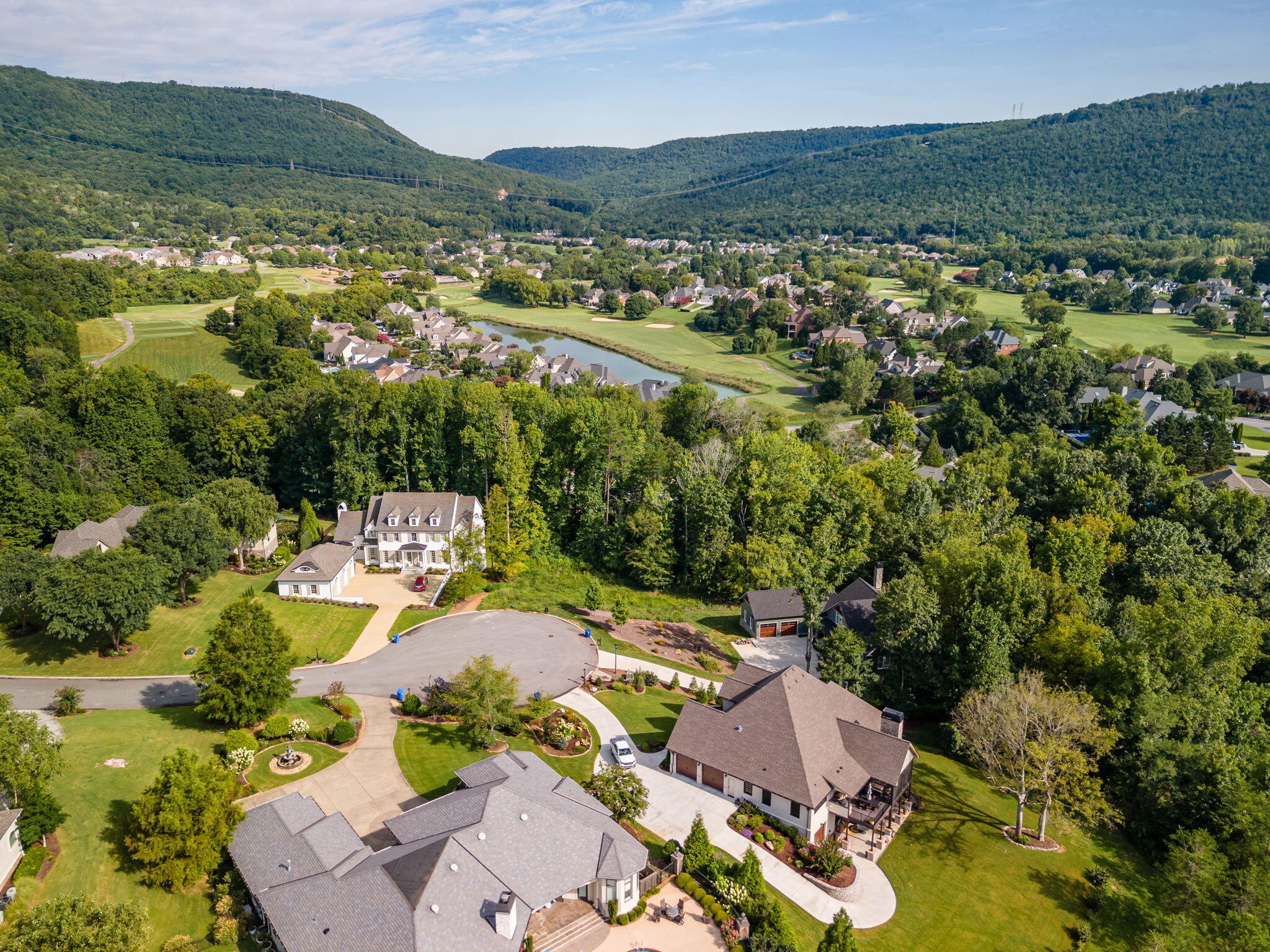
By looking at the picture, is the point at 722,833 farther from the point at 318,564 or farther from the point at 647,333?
the point at 647,333

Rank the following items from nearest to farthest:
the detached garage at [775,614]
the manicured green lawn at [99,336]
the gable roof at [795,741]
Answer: the gable roof at [795,741] < the detached garage at [775,614] < the manicured green lawn at [99,336]

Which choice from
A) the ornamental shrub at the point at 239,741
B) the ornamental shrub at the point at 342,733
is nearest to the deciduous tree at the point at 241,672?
the ornamental shrub at the point at 239,741

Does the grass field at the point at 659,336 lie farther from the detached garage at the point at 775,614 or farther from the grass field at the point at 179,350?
the grass field at the point at 179,350

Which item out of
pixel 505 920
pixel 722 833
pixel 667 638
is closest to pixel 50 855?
pixel 505 920

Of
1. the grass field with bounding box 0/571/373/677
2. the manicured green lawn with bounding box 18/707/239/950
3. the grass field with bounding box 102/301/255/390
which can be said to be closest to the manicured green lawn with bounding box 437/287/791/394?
the grass field with bounding box 102/301/255/390

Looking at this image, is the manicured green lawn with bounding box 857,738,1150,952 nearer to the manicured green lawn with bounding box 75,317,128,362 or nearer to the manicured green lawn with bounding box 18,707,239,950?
the manicured green lawn with bounding box 18,707,239,950
